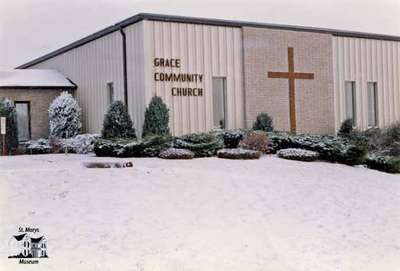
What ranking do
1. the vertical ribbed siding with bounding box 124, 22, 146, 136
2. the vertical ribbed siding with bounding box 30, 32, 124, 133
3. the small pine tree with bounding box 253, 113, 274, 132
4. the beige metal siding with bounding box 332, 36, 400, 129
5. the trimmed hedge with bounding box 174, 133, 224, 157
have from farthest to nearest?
the beige metal siding with bounding box 332, 36, 400, 129 < the vertical ribbed siding with bounding box 30, 32, 124, 133 < the small pine tree with bounding box 253, 113, 274, 132 < the vertical ribbed siding with bounding box 124, 22, 146, 136 < the trimmed hedge with bounding box 174, 133, 224, 157

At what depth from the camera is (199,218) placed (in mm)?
11180

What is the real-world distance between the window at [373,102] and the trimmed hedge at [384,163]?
782 centimetres

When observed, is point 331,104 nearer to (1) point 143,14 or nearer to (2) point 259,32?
(2) point 259,32

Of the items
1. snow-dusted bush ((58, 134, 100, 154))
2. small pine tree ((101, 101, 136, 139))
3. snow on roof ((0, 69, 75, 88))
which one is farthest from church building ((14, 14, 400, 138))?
snow-dusted bush ((58, 134, 100, 154))

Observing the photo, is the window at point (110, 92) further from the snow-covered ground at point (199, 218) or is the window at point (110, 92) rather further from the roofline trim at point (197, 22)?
the snow-covered ground at point (199, 218)

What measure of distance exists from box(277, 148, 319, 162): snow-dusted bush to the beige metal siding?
7.32m

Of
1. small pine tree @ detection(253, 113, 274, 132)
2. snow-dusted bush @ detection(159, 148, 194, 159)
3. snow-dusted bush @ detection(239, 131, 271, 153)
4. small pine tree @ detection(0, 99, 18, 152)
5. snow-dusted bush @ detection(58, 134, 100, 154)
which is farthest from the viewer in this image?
small pine tree @ detection(0, 99, 18, 152)

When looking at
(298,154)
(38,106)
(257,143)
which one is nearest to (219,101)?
(257,143)

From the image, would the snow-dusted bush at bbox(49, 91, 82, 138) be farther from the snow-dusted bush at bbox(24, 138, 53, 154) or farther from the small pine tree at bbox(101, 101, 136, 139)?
the small pine tree at bbox(101, 101, 136, 139)

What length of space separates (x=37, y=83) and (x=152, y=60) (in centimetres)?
743

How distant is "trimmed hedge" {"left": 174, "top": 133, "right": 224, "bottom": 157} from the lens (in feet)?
59.2

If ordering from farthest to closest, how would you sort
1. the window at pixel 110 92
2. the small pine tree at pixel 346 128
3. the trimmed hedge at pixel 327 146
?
the small pine tree at pixel 346 128
the window at pixel 110 92
the trimmed hedge at pixel 327 146

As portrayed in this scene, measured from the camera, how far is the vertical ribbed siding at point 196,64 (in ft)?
68.8

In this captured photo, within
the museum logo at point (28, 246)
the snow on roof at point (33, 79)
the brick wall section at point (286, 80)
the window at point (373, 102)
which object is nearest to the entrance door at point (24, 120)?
the snow on roof at point (33, 79)
